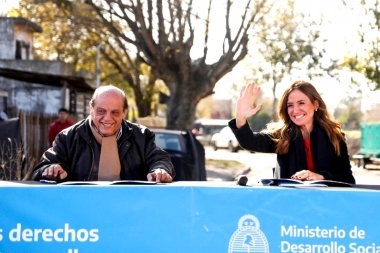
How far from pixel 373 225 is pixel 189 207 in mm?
932

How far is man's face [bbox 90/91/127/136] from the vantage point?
5363 millimetres

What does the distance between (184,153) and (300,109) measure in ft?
31.0

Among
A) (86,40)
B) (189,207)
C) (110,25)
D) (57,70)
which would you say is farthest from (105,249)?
(86,40)

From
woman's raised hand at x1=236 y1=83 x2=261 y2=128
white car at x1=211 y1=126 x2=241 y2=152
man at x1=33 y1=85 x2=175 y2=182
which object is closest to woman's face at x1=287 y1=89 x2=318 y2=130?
woman's raised hand at x1=236 y1=83 x2=261 y2=128

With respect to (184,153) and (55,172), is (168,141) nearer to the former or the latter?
(184,153)

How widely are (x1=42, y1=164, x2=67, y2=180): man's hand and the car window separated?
392 inches

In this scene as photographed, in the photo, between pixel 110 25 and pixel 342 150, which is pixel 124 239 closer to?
pixel 342 150

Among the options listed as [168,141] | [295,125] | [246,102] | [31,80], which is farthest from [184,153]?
[31,80]

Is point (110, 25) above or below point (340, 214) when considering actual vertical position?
above

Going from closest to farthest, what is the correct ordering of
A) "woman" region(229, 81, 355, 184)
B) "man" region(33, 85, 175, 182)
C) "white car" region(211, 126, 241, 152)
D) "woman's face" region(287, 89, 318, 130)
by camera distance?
1. "man" region(33, 85, 175, 182)
2. "woman" region(229, 81, 355, 184)
3. "woman's face" region(287, 89, 318, 130)
4. "white car" region(211, 126, 241, 152)

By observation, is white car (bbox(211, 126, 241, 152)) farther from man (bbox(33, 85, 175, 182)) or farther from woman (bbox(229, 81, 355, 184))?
man (bbox(33, 85, 175, 182))

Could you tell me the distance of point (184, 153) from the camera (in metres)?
15.0

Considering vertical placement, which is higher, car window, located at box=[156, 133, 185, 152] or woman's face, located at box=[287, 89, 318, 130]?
A: woman's face, located at box=[287, 89, 318, 130]

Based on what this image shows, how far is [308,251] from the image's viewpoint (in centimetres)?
413
